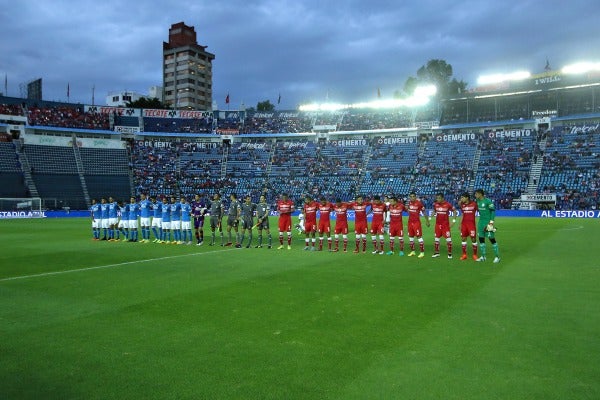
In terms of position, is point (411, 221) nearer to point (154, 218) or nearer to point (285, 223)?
point (285, 223)

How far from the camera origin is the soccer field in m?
5.05

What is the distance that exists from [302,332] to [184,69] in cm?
12225

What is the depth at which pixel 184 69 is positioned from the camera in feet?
391

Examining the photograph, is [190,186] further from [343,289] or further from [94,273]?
[343,289]

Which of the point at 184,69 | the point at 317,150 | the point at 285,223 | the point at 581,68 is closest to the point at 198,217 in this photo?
the point at 285,223

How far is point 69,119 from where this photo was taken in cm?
6731

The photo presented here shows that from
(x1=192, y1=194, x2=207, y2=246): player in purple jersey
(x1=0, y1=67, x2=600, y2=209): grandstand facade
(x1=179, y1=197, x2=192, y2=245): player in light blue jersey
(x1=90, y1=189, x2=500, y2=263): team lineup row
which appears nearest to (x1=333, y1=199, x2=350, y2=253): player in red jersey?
(x1=90, y1=189, x2=500, y2=263): team lineup row

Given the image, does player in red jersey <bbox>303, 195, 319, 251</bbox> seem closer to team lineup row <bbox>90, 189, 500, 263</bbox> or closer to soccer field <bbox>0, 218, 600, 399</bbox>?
team lineup row <bbox>90, 189, 500, 263</bbox>

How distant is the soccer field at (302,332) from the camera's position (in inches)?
199

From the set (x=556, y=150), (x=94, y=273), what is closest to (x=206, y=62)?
(x=556, y=150)

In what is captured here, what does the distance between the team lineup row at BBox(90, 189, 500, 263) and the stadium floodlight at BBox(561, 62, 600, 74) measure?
46.2m

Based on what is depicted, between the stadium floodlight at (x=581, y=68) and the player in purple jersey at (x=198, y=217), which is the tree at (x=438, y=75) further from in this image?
the player in purple jersey at (x=198, y=217)

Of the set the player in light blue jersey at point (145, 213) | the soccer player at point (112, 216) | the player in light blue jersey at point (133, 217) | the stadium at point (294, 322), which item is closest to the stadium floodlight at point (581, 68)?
the stadium at point (294, 322)

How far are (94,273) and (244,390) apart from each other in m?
9.69
